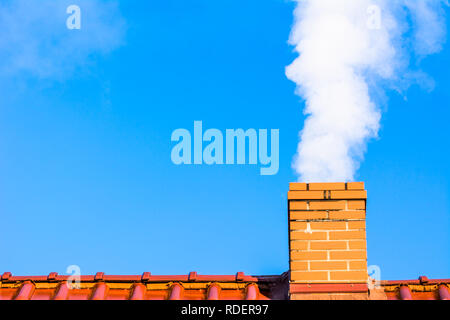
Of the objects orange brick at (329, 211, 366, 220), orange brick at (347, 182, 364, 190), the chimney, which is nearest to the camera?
the chimney

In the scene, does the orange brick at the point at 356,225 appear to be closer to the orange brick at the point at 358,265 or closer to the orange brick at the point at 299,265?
the orange brick at the point at 358,265

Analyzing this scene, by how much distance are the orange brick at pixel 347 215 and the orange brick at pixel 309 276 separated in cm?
54

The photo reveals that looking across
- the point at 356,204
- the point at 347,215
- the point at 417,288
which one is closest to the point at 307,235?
the point at 347,215

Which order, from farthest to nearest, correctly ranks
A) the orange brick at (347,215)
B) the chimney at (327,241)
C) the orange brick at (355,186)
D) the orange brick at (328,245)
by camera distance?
the orange brick at (355,186) → the orange brick at (347,215) → the orange brick at (328,245) → the chimney at (327,241)

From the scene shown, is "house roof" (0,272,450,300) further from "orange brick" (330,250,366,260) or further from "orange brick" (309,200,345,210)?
"orange brick" (309,200,345,210)

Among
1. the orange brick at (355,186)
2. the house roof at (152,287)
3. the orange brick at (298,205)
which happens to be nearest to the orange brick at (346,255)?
the house roof at (152,287)

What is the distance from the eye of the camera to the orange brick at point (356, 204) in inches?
268

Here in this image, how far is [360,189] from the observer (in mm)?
6859

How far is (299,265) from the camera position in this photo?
661 centimetres

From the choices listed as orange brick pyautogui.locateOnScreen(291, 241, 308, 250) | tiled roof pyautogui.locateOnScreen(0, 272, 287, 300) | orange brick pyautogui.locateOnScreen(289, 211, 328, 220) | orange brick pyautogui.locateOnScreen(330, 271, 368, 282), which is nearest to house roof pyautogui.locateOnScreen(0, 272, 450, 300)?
tiled roof pyautogui.locateOnScreen(0, 272, 287, 300)

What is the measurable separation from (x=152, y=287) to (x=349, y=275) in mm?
1850

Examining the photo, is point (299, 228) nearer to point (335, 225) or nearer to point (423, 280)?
point (335, 225)

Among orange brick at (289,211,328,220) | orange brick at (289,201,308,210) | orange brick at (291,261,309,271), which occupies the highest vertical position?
orange brick at (289,201,308,210)

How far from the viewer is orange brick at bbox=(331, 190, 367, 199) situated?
680 centimetres
